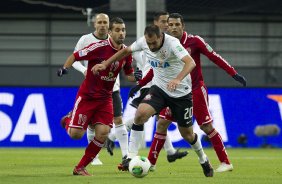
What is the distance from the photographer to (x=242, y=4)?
25641 mm

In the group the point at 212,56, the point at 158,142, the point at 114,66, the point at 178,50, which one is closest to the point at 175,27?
the point at 212,56

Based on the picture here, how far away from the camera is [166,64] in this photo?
9539 millimetres

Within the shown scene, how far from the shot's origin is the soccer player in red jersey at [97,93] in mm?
9941

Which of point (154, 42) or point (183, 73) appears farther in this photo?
point (154, 42)

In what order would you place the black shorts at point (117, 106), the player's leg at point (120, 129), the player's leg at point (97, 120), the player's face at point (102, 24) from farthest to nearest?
1. the black shorts at point (117, 106)
2. the player's leg at point (120, 129)
3. the player's face at point (102, 24)
4. the player's leg at point (97, 120)

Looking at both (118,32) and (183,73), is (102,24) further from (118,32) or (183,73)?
(183,73)

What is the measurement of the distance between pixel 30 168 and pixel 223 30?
62.2 feet

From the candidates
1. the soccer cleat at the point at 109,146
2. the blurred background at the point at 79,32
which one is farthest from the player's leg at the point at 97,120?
the blurred background at the point at 79,32

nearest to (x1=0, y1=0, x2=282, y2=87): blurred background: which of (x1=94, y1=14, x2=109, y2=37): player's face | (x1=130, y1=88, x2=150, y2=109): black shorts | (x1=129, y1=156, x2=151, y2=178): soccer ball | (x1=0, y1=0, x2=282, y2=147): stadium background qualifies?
(x1=0, y1=0, x2=282, y2=147): stadium background

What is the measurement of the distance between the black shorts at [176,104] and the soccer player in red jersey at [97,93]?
0.69 m

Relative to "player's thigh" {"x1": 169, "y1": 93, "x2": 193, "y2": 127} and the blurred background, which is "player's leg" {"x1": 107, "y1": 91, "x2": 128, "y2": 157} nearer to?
"player's thigh" {"x1": 169, "y1": 93, "x2": 193, "y2": 127}

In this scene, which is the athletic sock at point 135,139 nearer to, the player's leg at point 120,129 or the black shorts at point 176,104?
the black shorts at point 176,104

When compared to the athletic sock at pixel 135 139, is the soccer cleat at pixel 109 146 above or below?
below

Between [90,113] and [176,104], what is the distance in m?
1.13
